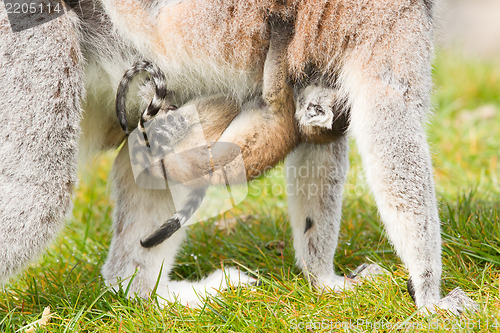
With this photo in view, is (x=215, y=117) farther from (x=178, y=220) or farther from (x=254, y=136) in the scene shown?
(x=178, y=220)

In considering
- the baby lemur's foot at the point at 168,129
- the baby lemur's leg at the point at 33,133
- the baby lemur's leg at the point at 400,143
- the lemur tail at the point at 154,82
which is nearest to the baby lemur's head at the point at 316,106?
the baby lemur's leg at the point at 400,143

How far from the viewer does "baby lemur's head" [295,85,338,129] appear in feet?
10.2

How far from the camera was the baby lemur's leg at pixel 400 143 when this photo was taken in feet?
9.49

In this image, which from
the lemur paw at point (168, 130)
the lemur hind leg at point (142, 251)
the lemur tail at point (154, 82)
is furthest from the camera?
the lemur hind leg at point (142, 251)

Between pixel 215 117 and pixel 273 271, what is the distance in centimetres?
121

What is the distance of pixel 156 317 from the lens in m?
3.10

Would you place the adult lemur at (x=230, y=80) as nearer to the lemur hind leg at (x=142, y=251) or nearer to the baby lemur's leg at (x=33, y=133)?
the baby lemur's leg at (x=33, y=133)

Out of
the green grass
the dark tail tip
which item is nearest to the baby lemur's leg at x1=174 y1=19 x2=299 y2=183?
the dark tail tip

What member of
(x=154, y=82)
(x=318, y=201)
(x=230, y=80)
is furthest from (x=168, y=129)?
(x=318, y=201)

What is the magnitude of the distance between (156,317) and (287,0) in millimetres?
1922

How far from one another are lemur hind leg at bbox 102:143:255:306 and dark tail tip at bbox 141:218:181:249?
0.15 meters

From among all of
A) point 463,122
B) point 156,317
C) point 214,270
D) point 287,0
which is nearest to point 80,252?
point 214,270

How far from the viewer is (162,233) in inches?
129

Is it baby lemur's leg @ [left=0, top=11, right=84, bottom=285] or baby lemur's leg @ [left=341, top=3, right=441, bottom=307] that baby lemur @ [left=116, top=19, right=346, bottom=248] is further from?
baby lemur's leg @ [left=0, top=11, right=84, bottom=285]
